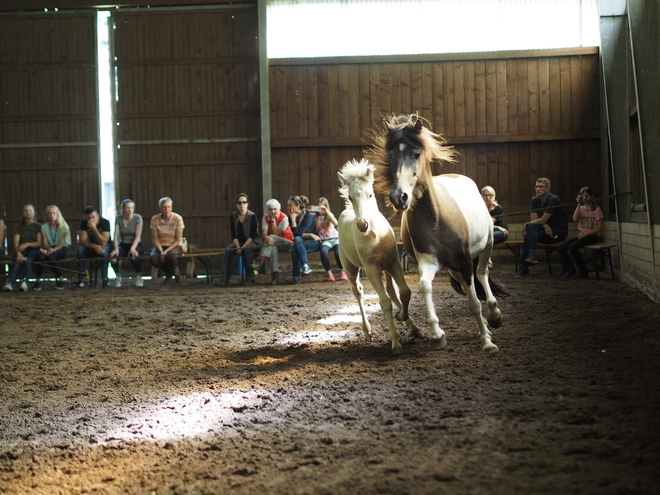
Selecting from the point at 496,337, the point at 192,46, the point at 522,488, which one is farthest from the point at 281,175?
the point at 522,488

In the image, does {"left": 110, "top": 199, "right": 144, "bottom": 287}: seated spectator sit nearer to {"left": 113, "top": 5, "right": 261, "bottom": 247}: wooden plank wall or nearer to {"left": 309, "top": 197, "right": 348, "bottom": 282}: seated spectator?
{"left": 113, "top": 5, "right": 261, "bottom": 247}: wooden plank wall

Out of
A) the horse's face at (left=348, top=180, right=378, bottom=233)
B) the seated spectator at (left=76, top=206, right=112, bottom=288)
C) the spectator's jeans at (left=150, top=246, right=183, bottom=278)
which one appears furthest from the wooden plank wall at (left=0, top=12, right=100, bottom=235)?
the horse's face at (left=348, top=180, right=378, bottom=233)

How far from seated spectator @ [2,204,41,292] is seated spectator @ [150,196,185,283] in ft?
6.34

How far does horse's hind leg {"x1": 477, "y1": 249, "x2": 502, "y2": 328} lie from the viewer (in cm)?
544

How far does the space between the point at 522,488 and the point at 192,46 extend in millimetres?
12479

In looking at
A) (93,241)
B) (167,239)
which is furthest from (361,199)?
(93,241)

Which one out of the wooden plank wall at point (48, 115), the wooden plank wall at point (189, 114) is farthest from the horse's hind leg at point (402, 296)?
the wooden plank wall at point (48, 115)

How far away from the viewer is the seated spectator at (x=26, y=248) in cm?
1103

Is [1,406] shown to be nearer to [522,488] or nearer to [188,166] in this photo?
[522,488]

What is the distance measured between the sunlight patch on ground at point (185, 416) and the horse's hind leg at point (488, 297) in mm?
2216

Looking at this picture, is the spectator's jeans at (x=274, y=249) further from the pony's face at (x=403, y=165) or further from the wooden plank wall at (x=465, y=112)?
the pony's face at (x=403, y=165)

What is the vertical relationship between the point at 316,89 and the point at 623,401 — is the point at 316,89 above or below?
above

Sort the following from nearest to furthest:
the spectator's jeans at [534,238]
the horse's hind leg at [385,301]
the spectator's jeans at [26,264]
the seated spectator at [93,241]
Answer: the horse's hind leg at [385,301] → the spectator's jeans at [534,238] → the spectator's jeans at [26,264] → the seated spectator at [93,241]

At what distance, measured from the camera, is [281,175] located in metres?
13.0
